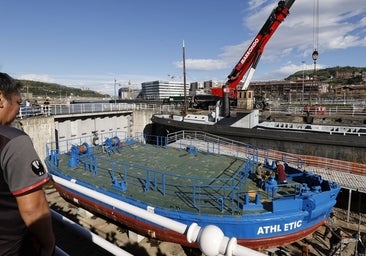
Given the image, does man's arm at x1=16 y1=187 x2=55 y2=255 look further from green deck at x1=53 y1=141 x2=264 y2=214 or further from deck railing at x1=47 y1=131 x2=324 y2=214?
green deck at x1=53 y1=141 x2=264 y2=214

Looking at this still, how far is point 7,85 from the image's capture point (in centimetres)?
175

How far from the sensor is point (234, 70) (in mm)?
20109

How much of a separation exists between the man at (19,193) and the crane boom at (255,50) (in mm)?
18614

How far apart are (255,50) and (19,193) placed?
19.4 meters

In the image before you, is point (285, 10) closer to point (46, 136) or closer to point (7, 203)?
point (46, 136)

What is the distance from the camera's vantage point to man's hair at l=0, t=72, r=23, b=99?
174cm

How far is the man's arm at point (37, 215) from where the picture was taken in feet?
4.95

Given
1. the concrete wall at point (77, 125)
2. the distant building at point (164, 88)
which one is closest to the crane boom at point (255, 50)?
the concrete wall at point (77, 125)

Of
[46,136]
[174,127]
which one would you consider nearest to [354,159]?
[174,127]

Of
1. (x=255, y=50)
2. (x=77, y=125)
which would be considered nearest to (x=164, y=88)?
(x=77, y=125)

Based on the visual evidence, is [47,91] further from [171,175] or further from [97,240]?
[97,240]

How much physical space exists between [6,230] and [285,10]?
62.8ft

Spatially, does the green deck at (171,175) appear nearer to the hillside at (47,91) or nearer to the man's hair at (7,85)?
the man's hair at (7,85)

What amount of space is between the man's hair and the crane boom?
18.5 meters
